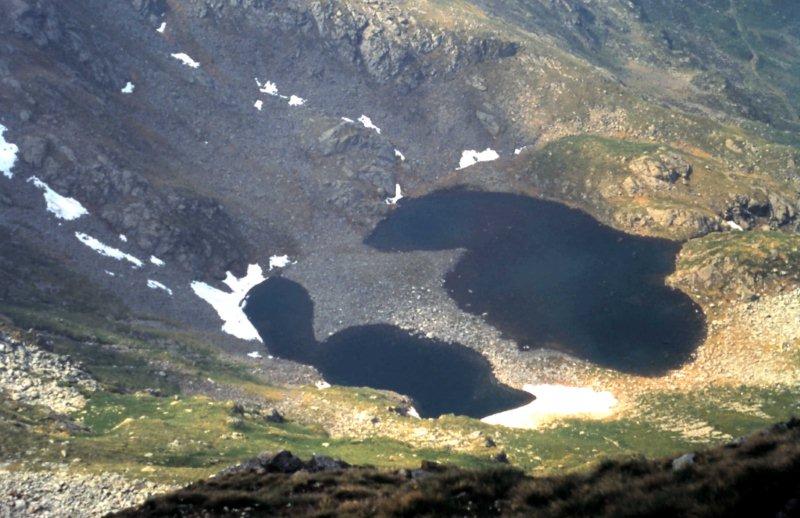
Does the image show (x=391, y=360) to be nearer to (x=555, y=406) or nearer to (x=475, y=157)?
(x=555, y=406)

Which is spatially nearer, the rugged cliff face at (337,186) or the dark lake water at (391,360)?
the rugged cliff face at (337,186)

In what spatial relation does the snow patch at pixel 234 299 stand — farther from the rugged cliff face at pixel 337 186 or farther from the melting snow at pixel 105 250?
the melting snow at pixel 105 250

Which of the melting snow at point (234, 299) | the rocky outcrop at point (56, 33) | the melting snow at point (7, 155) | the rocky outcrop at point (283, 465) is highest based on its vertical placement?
the rocky outcrop at point (56, 33)

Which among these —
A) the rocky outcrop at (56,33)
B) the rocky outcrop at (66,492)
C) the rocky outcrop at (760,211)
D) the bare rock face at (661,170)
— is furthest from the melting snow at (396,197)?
the rocky outcrop at (66,492)

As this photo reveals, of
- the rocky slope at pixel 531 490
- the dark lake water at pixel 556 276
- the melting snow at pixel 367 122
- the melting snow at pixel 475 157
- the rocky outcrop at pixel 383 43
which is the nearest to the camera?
the rocky slope at pixel 531 490

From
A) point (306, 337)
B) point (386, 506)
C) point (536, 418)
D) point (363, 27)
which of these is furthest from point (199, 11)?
point (386, 506)

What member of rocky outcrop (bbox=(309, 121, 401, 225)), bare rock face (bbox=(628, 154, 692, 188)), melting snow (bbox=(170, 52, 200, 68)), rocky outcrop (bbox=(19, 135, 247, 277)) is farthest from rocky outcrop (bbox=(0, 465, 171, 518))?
melting snow (bbox=(170, 52, 200, 68))

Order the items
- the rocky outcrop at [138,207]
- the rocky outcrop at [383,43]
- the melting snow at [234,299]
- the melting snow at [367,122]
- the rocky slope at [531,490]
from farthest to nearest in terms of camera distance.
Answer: the rocky outcrop at [383,43] < the melting snow at [367,122] < the rocky outcrop at [138,207] < the melting snow at [234,299] < the rocky slope at [531,490]
